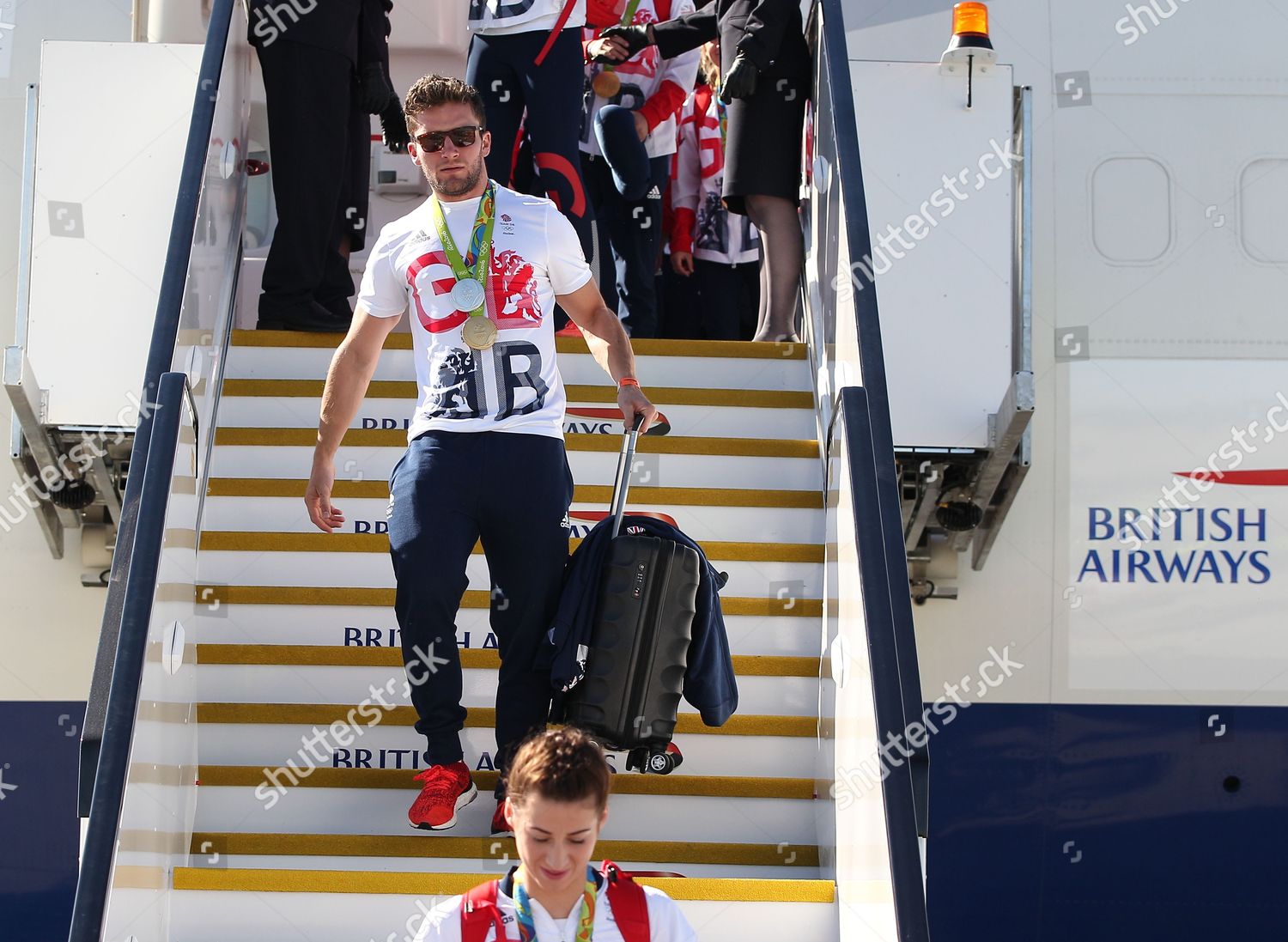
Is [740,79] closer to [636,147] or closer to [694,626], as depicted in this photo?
[636,147]

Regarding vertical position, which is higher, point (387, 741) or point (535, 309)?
point (535, 309)

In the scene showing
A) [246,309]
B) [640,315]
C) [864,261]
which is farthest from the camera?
[246,309]

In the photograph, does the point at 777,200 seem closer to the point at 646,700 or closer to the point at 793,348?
the point at 793,348

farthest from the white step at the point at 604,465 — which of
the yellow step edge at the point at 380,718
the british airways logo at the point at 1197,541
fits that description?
the british airways logo at the point at 1197,541

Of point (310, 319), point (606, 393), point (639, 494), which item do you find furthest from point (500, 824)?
point (310, 319)

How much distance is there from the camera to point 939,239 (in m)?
5.85

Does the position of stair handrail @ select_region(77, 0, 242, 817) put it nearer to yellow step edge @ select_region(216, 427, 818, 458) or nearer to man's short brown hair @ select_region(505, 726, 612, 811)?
yellow step edge @ select_region(216, 427, 818, 458)

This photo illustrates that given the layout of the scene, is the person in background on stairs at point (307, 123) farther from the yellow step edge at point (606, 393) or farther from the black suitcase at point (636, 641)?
the black suitcase at point (636, 641)

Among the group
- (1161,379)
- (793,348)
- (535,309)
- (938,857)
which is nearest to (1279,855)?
(938,857)

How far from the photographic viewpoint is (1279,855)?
6.50m

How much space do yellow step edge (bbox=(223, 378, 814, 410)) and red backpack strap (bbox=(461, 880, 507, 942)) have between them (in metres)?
3.01

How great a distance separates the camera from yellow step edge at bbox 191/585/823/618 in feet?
15.1

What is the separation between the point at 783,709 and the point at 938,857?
2.36 m

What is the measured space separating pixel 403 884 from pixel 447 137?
5.93ft
